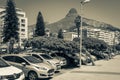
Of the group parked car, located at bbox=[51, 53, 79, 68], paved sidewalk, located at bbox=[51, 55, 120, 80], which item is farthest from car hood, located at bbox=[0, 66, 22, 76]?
parked car, located at bbox=[51, 53, 79, 68]

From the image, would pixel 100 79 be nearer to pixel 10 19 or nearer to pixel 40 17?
pixel 10 19

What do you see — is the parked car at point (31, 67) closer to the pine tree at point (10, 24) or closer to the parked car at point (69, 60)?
the parked car at point (69, 60)

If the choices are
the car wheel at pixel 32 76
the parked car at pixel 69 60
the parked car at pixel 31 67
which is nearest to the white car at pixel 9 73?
the parked car at pixel 31 67

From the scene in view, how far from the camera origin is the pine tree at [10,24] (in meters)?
76.8

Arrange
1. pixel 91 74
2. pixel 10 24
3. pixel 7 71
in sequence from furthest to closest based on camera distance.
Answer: pixel 10 24
pixel 91 74
pixel 7 71

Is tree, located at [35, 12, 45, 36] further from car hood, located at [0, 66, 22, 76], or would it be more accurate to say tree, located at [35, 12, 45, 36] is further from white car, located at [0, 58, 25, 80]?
car hood, located at [0, 66, 22, 76]

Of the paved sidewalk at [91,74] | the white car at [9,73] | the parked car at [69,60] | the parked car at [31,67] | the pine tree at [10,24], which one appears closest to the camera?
the white car at [9,73]

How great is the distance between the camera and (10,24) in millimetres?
77938

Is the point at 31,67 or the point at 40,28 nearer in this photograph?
the point at 31,67

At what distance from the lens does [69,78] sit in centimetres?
1830

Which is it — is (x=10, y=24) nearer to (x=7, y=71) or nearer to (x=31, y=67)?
(x=31, y=67)

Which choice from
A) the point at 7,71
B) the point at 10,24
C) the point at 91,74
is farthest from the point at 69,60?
the point at 10,24

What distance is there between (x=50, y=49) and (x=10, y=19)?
158 feet

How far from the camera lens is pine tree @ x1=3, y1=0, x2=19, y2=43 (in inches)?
3022
